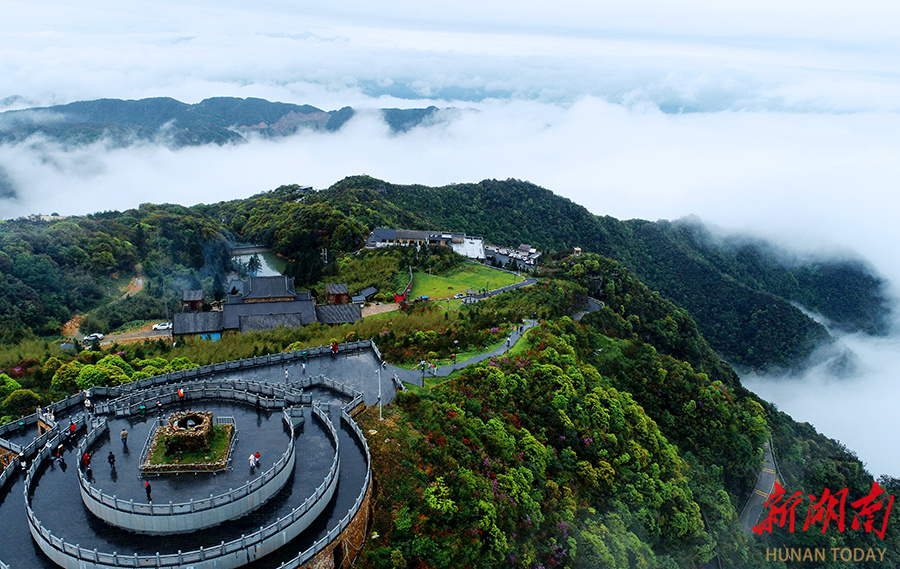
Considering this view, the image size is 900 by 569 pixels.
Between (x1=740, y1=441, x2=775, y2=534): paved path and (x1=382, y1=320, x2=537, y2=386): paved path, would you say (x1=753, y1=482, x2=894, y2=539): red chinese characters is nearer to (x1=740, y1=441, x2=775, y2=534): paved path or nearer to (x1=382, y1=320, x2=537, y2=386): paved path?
(x1=740, y1=441, x2=775, y2=534): paved path

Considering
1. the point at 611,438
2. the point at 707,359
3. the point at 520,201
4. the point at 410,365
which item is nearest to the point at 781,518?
the point at 611,438

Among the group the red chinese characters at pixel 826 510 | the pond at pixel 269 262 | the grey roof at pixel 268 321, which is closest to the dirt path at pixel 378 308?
the grey roof at pixel 268 321

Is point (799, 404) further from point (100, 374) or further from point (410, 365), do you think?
point (100, 374)

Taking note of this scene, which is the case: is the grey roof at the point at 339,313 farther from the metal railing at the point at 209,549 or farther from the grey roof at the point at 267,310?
the metal railing at the point at 209,549

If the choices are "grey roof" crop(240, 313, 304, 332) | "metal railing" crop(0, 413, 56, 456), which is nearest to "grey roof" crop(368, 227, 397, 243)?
"grey roof" crop(240, 313, 304, 332)

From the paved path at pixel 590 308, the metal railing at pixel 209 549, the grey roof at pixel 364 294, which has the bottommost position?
the paved path at pixel 590 308

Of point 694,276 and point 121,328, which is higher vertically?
point 121,328

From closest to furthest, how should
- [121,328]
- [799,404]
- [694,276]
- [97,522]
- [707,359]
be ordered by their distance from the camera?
[97,522] < [121,328] < [707,359] < [799,404] < [694,276]
